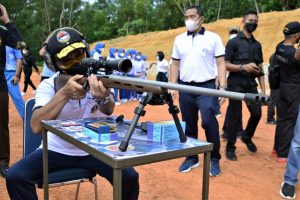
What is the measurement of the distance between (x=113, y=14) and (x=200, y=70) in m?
57.9

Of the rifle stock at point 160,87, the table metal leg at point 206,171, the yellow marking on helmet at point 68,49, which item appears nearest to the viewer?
the rifle stock at point 160,87

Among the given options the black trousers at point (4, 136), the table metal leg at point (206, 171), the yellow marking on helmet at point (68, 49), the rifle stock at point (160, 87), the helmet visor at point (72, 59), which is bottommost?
the black trousers at point (4, 136)

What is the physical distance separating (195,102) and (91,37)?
162ft

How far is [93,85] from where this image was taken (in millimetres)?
2318

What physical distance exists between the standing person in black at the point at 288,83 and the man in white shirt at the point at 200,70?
89 cm

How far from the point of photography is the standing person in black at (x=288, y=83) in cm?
492

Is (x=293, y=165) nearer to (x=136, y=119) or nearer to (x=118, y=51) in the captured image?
(x=136, y=119)

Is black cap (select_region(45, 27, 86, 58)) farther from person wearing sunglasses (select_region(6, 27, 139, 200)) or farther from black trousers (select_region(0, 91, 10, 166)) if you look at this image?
black trousers (select_region(0, 91, 10, 166))

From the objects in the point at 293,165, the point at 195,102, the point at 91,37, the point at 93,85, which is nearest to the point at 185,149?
the point at 93,85

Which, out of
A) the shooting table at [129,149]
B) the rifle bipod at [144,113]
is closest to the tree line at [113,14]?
the shooting table at [129,149]

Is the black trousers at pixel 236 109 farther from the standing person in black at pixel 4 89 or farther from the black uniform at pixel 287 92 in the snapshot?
the standing person in black at pixel 4 89

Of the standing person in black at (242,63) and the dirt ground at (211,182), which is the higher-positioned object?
the standing person in black at (242,63)

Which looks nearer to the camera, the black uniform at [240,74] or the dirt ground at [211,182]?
the dirt ground at [211,182]

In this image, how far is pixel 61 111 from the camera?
283 cm
